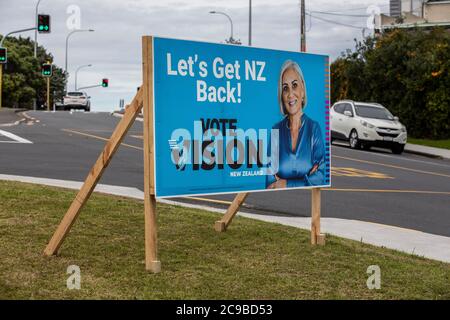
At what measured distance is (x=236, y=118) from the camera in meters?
6.75

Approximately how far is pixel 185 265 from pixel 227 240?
132 centimetres

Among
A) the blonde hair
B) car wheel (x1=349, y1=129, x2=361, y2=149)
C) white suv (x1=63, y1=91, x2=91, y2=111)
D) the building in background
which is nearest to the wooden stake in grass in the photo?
the blonde hair

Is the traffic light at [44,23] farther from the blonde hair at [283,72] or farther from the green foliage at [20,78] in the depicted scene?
the blonde hair at [283,72]

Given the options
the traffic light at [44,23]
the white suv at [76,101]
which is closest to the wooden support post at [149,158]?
the traffic light at [44,23]

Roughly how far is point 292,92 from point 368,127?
19.4 metres

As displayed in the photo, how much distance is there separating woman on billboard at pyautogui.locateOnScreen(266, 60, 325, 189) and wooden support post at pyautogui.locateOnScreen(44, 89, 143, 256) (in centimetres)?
164

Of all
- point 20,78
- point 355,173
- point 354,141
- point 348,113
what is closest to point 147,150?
point 355,173

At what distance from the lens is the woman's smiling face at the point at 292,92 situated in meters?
7.29

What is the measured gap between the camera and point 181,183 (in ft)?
20.5

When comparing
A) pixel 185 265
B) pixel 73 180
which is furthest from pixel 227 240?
pixel 73 180

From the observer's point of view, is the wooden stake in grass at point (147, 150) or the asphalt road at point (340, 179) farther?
the asphalt road at point (340, 179)

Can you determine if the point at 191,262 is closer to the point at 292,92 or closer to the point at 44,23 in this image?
the point at 292,92
